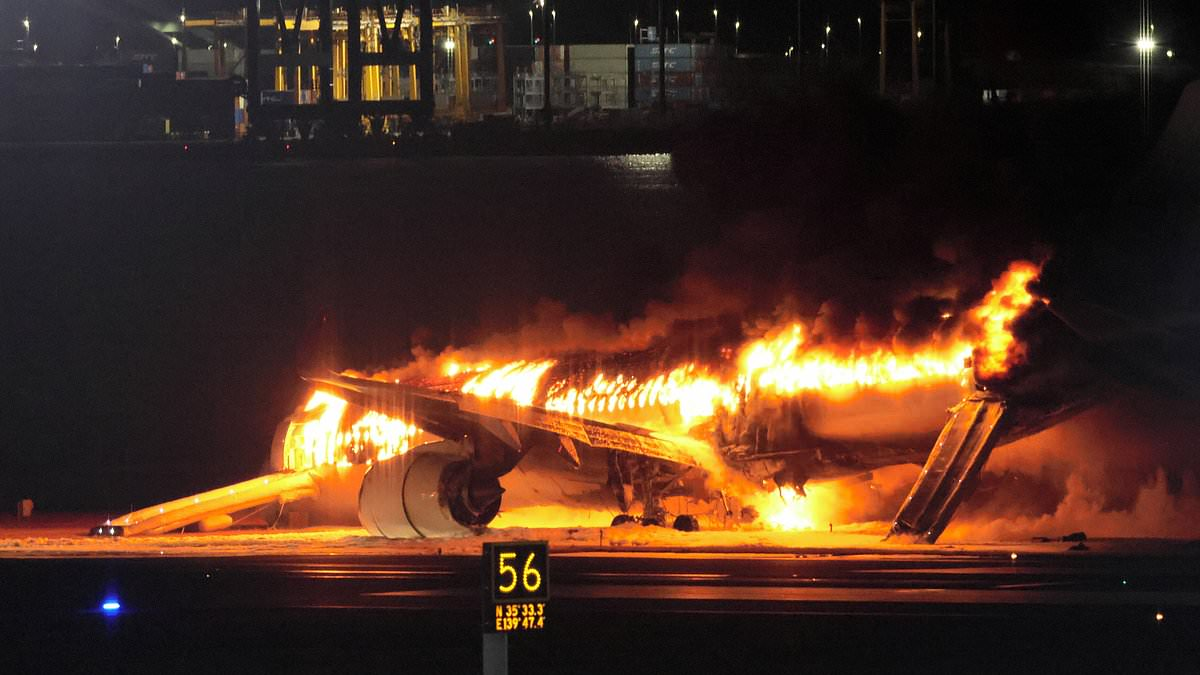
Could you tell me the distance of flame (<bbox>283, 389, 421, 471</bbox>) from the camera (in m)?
36.7

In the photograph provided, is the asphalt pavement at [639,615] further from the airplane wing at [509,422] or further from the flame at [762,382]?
the flame at [762,382]

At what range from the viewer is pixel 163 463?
54.2 meters

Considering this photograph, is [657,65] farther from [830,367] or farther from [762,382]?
[762,382]

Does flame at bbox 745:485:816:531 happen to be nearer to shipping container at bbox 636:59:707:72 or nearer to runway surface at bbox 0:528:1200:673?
runway surface at bbox 0:528:1200:673

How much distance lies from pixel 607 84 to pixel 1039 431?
89.4 meters

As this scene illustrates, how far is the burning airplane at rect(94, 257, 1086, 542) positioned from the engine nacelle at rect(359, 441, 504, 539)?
0.10 ft

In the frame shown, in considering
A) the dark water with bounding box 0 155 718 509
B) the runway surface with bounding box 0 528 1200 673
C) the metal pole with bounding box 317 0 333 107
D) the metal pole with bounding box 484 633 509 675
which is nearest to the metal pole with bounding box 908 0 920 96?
the dark water with bounding box 0 155 718 509

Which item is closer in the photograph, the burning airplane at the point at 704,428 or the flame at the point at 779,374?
the burning airplane at the point at 704,428

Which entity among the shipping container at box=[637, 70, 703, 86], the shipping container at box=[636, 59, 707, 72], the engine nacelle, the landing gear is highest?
the shipping container at box=[636, 59, 707, 72]

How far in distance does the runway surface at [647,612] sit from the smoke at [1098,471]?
4146 mm

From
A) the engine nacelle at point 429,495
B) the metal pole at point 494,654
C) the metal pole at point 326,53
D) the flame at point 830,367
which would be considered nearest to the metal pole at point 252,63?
the metal pole at point 326,53

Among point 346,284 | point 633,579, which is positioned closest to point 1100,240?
point 633,579

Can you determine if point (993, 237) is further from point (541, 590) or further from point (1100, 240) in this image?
point (541, 590)

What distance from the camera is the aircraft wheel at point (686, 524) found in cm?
3238
